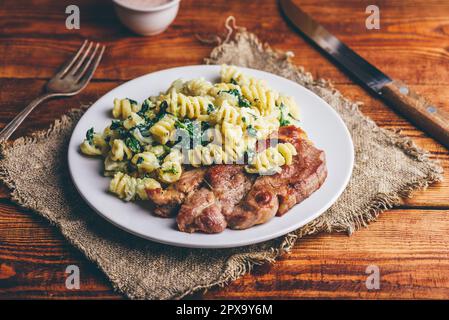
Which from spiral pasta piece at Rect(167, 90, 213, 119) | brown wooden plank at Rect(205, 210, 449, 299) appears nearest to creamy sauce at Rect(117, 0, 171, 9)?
spiral pasta piece at Rect(167, 90, 213, 119)

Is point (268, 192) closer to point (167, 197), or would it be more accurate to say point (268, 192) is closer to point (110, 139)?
point (167, 197)

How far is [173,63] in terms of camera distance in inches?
152

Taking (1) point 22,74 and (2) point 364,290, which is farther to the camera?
(1) point 22,74

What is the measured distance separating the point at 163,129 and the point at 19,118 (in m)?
0.99

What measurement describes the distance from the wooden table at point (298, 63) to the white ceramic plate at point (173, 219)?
0.67 ft

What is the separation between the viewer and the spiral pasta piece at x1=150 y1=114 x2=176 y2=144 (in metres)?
2.82

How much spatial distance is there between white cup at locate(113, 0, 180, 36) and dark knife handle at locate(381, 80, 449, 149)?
1457mm

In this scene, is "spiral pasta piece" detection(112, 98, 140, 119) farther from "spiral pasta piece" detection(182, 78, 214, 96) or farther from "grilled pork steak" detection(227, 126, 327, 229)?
"grilled pork steak" detection(227, 126, 327, 229)

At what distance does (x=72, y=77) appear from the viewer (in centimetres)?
364

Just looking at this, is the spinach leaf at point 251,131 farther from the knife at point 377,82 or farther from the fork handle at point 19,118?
the fork handle at point 19,118

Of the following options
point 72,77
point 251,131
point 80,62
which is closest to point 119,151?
point 251,131
